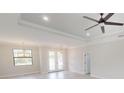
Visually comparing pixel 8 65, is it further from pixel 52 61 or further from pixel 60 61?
pixel 60 61

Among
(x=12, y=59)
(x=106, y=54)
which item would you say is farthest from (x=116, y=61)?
(x=12, y=59)

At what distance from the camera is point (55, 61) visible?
9133 millimetres

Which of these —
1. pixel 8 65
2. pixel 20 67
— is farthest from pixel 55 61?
pixel 8 65

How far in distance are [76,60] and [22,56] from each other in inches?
175

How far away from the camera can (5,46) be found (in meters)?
6.98

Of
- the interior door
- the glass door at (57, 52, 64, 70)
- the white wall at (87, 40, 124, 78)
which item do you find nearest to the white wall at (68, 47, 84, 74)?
the glass door at (57, 52, 64, 70)

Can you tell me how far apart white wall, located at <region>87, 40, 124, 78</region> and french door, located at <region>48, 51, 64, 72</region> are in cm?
352

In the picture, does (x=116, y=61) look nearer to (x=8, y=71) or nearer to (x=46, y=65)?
(x=46, y=65)

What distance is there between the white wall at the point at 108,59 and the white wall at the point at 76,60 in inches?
46.2

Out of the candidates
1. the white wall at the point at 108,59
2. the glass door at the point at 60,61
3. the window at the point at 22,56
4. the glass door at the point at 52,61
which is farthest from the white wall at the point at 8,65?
the white wall at the point at 108,59

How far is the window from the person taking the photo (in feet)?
24.2

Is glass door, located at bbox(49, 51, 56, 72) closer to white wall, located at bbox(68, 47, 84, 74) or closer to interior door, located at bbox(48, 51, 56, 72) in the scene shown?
interior door, located at bbox(48, 51, 56, 72)
